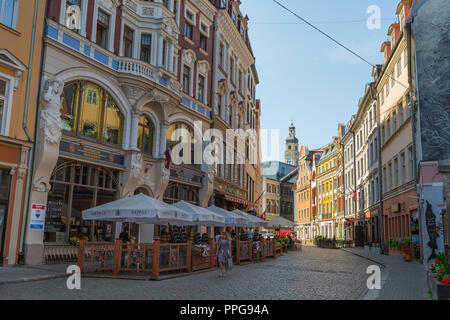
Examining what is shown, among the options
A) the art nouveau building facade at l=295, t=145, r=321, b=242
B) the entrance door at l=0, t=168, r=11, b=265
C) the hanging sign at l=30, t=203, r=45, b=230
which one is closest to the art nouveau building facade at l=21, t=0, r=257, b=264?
the hanging sign at l=30, t=203, r=45, b=230

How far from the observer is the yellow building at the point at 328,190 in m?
62.9

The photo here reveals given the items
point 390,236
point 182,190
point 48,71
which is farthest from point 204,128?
point 390,236

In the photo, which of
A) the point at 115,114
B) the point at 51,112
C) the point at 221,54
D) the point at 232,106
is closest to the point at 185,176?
the point at 115,114

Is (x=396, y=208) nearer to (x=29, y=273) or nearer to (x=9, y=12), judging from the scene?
(x=29, y=273)

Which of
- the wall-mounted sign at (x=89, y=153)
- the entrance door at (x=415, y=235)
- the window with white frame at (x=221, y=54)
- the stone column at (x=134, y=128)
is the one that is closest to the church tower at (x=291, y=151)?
the window with white frame at (x=221, y=54)

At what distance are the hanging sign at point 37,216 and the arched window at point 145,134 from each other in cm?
707

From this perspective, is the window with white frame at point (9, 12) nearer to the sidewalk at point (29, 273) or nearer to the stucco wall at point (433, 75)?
the sidewalk at point (29, 273)

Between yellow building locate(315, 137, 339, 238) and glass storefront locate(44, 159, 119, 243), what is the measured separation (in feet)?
153

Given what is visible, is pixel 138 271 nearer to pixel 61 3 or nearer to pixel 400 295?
pixel 400 295

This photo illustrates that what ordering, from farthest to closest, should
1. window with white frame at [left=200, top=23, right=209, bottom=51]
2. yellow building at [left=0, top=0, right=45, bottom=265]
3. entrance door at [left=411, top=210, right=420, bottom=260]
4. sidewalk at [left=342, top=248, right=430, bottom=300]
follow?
window with white frame at [left=200, top=23, right=209, bottom=51], entrance door at [left=411, top=210, right=420, bottom=260], yellow building at [left=0, top=0, right=45, bottom=265], sidewalk at [left=342, top=248, right=430, bottom=300]

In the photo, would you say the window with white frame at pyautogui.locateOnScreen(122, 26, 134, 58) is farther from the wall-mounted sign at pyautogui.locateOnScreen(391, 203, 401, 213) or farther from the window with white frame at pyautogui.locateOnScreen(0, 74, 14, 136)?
the wall-mounted sign at pyautogui.locateOnScreen(391, 203, 401, 213)

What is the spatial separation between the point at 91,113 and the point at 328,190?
52.2 meters

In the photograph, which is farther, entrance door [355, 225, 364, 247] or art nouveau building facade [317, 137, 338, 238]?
art nouveau building facade [317, 137, 338, 238]

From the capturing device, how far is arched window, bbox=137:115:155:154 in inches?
870
